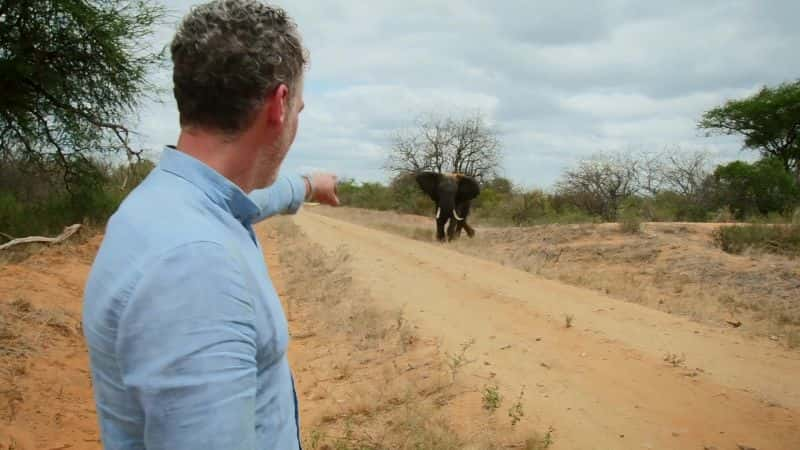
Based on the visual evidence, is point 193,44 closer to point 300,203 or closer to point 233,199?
point 233,199

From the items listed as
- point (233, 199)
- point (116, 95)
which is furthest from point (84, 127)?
point (233, 199)

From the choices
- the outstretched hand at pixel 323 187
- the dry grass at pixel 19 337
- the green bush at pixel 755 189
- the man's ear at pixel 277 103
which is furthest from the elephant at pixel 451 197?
the man's ear at pixel 277 103

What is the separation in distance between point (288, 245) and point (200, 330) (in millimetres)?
16027

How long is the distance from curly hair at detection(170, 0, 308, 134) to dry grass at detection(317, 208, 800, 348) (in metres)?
7.52

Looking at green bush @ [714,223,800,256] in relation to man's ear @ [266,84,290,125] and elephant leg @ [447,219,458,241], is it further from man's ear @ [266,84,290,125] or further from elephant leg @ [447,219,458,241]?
man's ear @ [266,84,290,125]

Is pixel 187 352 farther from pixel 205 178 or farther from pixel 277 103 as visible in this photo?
pixel 277 103

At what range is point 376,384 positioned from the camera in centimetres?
607

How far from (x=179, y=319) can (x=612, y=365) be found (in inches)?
227

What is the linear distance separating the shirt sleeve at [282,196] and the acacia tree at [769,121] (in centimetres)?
2893

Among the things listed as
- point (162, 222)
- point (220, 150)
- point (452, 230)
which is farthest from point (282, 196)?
point (452, 230)

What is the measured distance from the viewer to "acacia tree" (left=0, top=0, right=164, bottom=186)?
869cm

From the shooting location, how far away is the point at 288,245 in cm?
1697

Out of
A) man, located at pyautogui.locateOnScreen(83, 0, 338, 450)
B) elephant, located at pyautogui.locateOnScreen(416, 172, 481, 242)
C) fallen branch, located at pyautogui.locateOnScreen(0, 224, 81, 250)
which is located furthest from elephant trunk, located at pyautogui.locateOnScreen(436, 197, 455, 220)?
man, located at pyautogui.locateOnScreen(83, 0, 338, 450)

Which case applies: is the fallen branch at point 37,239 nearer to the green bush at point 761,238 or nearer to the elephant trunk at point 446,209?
the elephant trunk at point 446,209
